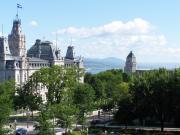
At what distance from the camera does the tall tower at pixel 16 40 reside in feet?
570

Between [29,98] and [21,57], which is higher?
[21,57]

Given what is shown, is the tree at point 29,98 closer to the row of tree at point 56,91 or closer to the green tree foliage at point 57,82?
the row of tree at point 56,91

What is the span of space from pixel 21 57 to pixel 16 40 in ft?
44.6

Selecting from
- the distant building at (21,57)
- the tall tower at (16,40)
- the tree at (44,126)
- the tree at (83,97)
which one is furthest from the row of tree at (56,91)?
the tall tower at (16,40)

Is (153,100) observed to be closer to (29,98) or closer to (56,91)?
(56,91)

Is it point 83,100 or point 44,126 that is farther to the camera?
point 83,100

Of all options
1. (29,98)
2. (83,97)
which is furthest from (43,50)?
(83,97)

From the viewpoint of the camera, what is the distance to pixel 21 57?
161875mm

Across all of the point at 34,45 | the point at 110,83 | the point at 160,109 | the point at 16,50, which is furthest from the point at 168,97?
the point at 34,45

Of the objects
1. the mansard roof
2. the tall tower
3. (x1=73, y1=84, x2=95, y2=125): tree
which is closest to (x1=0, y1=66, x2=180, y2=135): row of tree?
(x1=73, y1=84, x2=95, y2=125): tree

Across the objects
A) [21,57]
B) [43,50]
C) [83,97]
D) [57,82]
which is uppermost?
[43,50]

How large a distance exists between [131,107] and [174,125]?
40.5 ft

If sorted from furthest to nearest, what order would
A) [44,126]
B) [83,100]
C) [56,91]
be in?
[56,91] < [83,100] < [44,126]

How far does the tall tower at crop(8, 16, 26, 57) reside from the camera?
174m
